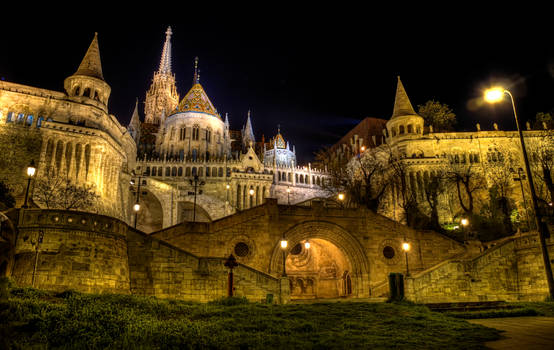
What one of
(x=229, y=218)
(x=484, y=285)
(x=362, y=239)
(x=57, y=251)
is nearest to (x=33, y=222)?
(x=57, y=251)

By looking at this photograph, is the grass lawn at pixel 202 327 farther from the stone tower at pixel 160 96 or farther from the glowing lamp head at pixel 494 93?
the stone tower at pixel 160 96

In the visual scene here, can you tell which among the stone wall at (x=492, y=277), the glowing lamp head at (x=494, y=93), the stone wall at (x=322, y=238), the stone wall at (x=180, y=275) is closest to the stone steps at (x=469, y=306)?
the stone wall at (x=492, y=277)

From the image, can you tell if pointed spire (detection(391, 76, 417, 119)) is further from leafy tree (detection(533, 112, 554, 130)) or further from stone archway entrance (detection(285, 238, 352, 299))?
stone archway entrance (detection(285, 238, 352, 299))

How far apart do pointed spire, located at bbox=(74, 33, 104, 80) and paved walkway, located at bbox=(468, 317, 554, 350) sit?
44.5m

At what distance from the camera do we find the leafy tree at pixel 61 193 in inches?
1332

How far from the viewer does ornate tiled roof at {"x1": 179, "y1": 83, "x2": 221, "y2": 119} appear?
6806cm

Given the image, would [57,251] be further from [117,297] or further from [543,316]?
[543,316]

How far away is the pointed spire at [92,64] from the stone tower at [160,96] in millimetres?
45632

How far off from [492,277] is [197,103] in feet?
181

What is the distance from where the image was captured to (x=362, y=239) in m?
28.7

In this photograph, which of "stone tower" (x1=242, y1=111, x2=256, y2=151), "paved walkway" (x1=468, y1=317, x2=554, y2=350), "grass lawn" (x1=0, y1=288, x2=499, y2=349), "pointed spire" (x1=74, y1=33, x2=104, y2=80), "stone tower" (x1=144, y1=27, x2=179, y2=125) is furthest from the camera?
"stone tower" (x1=144, y1=27, x2=179, y2=125)

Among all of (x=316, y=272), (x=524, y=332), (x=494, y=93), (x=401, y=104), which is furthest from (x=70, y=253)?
(x=401, y=104)

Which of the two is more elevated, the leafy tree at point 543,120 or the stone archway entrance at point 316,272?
the leafy tree at point 543,120

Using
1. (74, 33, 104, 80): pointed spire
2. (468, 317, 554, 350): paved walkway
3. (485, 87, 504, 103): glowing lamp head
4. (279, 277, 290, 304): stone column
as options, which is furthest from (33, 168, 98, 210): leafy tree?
(468, 317, 554, 350): paved walkway
